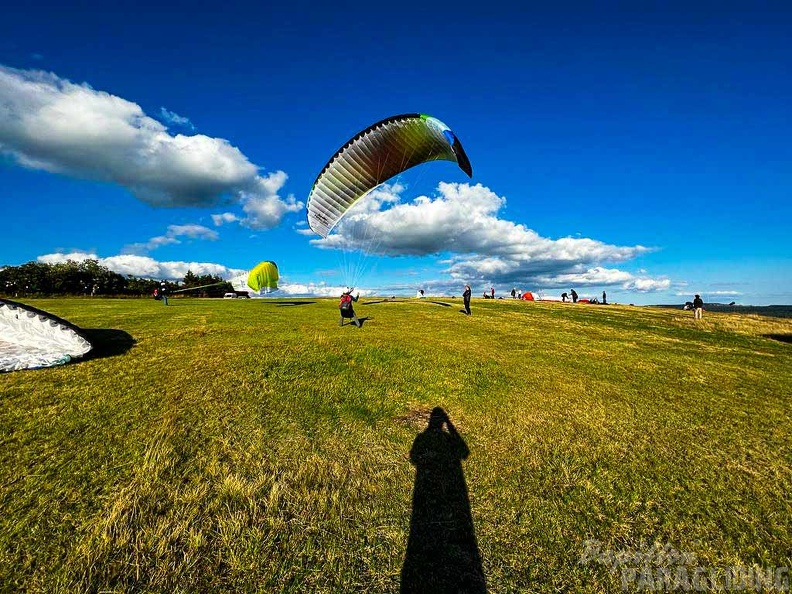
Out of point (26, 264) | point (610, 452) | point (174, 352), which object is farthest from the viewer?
point (26, 264)

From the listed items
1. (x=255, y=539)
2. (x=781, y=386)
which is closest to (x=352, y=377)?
(x=255, y=539)

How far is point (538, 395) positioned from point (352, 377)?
5594 mm

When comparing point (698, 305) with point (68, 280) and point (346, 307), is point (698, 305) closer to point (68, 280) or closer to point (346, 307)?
point (346, 307)

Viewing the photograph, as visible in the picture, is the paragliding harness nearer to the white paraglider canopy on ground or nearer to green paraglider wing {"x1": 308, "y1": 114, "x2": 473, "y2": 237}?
green paraglider wing {"x1": 308, "y1": 114, "x2": 473, "y2": 237}

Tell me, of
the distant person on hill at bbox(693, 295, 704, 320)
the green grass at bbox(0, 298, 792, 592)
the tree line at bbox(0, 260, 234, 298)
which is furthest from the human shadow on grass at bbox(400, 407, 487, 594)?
the tree line at bbox(0, 260, 234, 298)

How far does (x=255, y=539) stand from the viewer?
4.76 metres

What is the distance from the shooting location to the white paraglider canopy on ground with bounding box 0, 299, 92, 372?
10.0 m

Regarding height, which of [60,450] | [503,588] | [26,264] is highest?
[26,264]

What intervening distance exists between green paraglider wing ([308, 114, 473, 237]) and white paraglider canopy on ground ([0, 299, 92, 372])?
1134 cm

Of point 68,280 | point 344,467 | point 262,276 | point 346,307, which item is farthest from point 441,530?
point 68,280

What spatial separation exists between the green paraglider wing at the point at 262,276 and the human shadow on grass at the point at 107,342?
100 ft

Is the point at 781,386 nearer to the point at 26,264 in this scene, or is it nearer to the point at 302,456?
the point at 302,456

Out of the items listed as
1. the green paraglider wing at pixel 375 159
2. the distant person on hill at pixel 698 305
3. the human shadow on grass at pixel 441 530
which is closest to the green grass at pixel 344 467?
the human shadow on grass at pixel 441 530

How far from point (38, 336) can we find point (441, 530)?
1240cm
